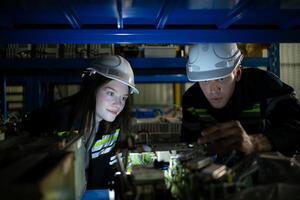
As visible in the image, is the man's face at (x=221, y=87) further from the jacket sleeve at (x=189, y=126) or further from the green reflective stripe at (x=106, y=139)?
the green reflective stripe at (x=106, y=139)

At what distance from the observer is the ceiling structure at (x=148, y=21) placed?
1.18m

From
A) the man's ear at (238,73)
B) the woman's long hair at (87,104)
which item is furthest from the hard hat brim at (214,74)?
the woman's long hair at (87,104)

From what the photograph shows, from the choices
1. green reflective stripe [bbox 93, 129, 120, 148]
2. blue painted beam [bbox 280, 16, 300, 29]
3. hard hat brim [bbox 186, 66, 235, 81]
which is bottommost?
green reflective stripe [bbox 93, 129, 120, 148]

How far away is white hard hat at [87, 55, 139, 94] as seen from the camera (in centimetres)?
171

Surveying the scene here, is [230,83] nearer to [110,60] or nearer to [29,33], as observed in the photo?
[110,60]

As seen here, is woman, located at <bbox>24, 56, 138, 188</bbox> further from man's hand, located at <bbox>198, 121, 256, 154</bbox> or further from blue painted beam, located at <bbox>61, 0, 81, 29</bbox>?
man's hand, located at <bbox>198, 121, 256, 154</bbox>

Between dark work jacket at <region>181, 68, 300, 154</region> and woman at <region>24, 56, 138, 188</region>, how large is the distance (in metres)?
0.48

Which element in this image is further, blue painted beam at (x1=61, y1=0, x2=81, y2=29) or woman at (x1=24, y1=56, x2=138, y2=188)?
woman at (x1=24, y1=56, x2=138, y2=188)

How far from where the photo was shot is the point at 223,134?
124 cm

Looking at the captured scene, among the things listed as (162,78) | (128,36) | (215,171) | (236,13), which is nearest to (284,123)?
(236,13)

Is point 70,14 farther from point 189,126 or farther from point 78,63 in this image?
point 78,63

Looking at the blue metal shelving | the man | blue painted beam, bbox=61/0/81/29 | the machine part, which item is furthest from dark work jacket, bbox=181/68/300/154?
blue painted beam, bbox=61/0/81/29

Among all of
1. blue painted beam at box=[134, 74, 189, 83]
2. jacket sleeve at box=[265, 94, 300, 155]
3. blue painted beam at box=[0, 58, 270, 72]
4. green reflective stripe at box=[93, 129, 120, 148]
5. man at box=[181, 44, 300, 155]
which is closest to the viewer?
man at box=[181, 44, 300, 155]

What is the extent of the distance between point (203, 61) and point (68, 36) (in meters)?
0.75
